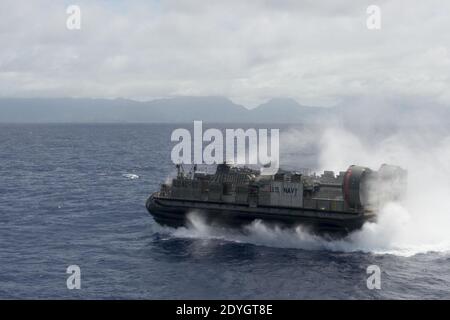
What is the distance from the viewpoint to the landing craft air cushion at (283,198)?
187ft

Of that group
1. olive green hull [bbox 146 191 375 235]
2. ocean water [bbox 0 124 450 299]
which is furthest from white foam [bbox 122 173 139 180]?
olive green hull [bbox 146 191 375 235]

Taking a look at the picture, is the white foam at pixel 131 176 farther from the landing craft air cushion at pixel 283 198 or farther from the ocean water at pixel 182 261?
the landing craft air cushion at pixel 283 198

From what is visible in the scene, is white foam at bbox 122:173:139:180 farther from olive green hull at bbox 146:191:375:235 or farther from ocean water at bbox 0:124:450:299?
olive green hull at bbox 146:191:375:235

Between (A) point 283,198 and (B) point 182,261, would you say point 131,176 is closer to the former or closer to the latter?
(A) point 283,198

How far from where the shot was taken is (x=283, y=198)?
60.2 m

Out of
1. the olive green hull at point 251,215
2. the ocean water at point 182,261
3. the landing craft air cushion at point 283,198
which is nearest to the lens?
the ocean water at point 182,261

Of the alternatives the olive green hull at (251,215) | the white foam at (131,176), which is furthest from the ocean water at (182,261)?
the white foam at (131,176)


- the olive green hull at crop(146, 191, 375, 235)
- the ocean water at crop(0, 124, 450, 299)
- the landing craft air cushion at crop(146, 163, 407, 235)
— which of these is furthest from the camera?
the landing craft air cushion at crop(146, 163, 407, 235)

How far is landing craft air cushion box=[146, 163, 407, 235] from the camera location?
187ft

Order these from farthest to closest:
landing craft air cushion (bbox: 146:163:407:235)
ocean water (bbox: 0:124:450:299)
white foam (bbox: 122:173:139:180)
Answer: white foam (bbox: 122:173:139:180), landing craft air cushion (bbox: 146:163:407:235), ocean water (bbox: 0:124:450:299)

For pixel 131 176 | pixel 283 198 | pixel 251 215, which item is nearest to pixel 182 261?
pixel 251 215
